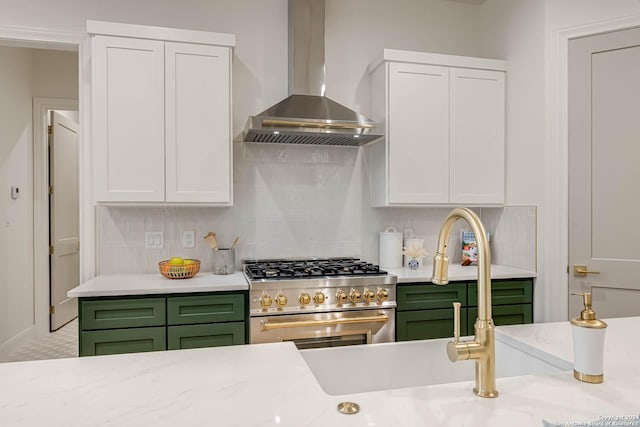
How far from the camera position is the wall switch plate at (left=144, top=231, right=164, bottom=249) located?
3047 mm

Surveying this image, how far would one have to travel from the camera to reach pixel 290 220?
329cm

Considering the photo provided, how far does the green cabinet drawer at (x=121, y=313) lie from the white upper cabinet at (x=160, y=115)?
2.01 feet

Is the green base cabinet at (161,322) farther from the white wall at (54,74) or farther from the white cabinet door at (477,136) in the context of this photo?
the white wall at (54,74)

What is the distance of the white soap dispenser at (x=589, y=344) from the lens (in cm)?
104

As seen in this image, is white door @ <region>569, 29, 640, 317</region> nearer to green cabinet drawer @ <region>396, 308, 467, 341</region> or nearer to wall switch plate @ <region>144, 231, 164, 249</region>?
green cabinet drawer @ <region>396, 308, 467, 341</region>

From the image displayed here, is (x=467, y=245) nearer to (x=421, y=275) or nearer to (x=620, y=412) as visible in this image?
(x=421, y=275)

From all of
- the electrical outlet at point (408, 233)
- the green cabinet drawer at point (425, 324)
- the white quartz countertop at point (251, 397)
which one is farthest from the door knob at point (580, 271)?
the white quartz countertop at point (251, 397)

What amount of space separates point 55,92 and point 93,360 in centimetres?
423

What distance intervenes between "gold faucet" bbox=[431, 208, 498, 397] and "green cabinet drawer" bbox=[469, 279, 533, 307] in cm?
210

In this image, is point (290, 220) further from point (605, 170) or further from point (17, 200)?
point (17, 200)

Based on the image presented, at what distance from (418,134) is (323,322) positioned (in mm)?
1490

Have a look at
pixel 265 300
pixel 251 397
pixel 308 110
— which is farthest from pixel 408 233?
pixel 251 397

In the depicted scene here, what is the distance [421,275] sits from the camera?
2920 millimetres

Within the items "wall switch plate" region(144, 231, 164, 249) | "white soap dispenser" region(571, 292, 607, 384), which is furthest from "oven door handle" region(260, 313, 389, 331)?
"white soap dispenser" region(571, 292, 607, 384)
